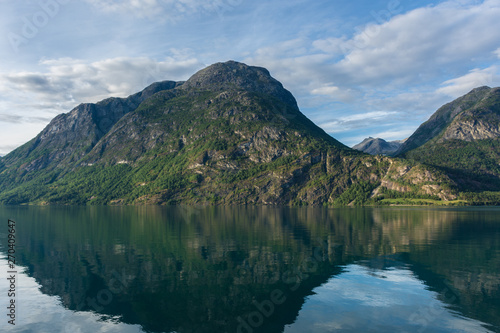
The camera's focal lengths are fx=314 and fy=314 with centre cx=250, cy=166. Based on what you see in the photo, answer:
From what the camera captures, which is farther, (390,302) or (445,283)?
(445,283)

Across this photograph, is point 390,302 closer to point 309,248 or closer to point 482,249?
point 309,248

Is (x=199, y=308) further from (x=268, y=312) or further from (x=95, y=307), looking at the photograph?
(x=95, y=307)

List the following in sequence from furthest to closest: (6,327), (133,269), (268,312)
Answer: (133,269), (268,312), (6,327)

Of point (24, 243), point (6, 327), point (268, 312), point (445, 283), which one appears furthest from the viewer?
point (24, 243)

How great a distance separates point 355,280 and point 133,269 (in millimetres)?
35541

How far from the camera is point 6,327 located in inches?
1249

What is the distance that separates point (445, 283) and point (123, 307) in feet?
141

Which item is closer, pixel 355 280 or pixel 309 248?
pixel 355 280

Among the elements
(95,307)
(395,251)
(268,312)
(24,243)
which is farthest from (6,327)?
(395,251)

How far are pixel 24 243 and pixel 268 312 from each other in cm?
7703

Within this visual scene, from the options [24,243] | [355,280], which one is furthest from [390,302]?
[24,243]

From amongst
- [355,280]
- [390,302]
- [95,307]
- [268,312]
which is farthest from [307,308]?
[95,307]

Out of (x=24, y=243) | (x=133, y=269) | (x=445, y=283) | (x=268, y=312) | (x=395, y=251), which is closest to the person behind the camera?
(x=268, y=312)

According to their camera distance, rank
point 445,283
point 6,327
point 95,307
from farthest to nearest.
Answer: point 445,283, point 95,307, point 6,327
